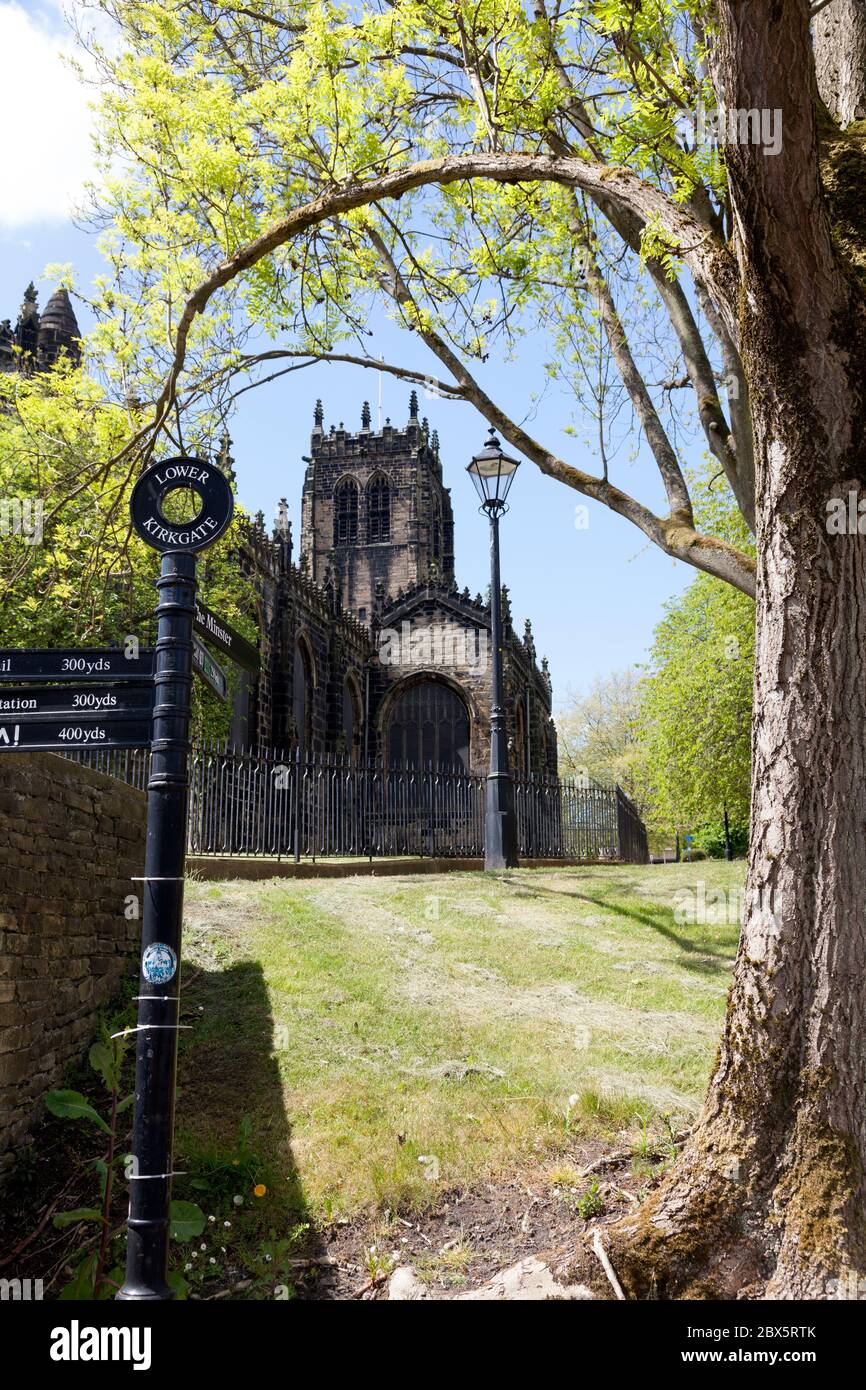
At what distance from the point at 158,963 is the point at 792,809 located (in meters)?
2.61

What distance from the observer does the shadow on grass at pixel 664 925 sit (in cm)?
975

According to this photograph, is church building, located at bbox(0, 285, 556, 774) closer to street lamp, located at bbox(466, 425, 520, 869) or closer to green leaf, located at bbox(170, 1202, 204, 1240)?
street lamp, located at bbox(466, 425, 520, 869)

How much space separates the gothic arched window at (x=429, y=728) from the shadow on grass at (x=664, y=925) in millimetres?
21926

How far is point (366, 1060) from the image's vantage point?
698cm

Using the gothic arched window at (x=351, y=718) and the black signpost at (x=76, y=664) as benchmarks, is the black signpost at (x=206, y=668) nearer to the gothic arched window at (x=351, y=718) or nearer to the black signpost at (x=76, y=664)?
the black signpost at (x=76, y=664)

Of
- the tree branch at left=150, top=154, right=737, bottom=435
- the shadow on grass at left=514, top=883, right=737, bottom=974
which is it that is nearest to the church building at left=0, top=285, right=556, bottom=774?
the shadow on grass at left=514, top=883, right=737, bottom=974

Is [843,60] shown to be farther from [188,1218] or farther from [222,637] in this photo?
[188,1218]

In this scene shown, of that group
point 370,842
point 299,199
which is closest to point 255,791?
point 370,842

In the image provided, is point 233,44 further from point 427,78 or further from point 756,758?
point 756,758

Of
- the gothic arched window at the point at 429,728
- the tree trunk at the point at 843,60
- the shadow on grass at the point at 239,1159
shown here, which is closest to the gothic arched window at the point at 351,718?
the gothic arched window at the point at 429,728

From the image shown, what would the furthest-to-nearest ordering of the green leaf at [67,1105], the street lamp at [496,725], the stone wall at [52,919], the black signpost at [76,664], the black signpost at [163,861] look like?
1. the street lamp at [496,725]
2. the stone wall at [52,919]
3. the green leaf at [67,1105]
4. the black signpost at [76,664]
5. the black signpost at [163,861]

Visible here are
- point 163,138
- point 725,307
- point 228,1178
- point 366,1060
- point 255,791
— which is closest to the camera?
point 725,307
